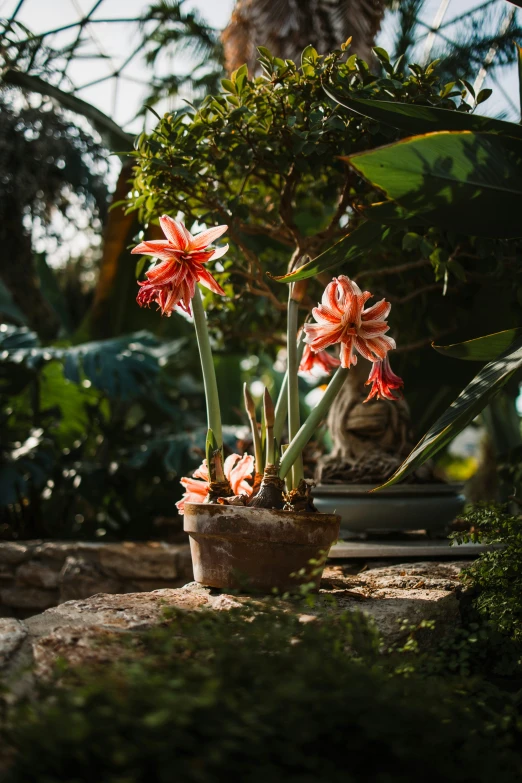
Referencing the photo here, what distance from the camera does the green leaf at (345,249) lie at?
2.01 meters

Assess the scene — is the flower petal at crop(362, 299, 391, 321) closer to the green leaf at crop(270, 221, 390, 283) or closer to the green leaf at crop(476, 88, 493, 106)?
the green leaf at crop(270, 221, 390, 283)

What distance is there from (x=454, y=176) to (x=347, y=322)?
1.55 ft

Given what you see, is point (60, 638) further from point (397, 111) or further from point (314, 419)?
point (397, 111)

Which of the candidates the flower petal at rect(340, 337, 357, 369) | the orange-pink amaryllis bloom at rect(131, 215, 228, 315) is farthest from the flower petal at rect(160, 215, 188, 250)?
the flower petal at rect(340, 337, 357, 369)

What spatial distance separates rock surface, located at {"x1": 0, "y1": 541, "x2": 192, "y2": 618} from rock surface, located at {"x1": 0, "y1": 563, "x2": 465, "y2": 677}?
5.81 feet

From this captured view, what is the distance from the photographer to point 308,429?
2.05 meters

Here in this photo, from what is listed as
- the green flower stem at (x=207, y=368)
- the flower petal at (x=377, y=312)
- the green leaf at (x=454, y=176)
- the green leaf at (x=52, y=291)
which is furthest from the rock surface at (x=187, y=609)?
the green leaf at (x=52, y=291)

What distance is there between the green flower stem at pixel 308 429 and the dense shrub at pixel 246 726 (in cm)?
82

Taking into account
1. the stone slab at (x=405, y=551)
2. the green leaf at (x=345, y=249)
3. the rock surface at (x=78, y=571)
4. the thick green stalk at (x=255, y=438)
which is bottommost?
the rock surface at (x=78, y=571)

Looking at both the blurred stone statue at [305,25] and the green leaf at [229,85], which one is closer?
the green leaf at [229,85]

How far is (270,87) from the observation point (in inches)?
90.0

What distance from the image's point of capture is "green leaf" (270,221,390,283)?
2.01 metres

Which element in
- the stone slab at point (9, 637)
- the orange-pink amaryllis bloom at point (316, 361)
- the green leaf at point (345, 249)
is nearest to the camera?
the stone slab at point (9, 637)

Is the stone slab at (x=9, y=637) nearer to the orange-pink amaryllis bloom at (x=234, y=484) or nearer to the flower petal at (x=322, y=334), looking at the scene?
the orange-pink amaryllis bloom at (x=234, y=484)
